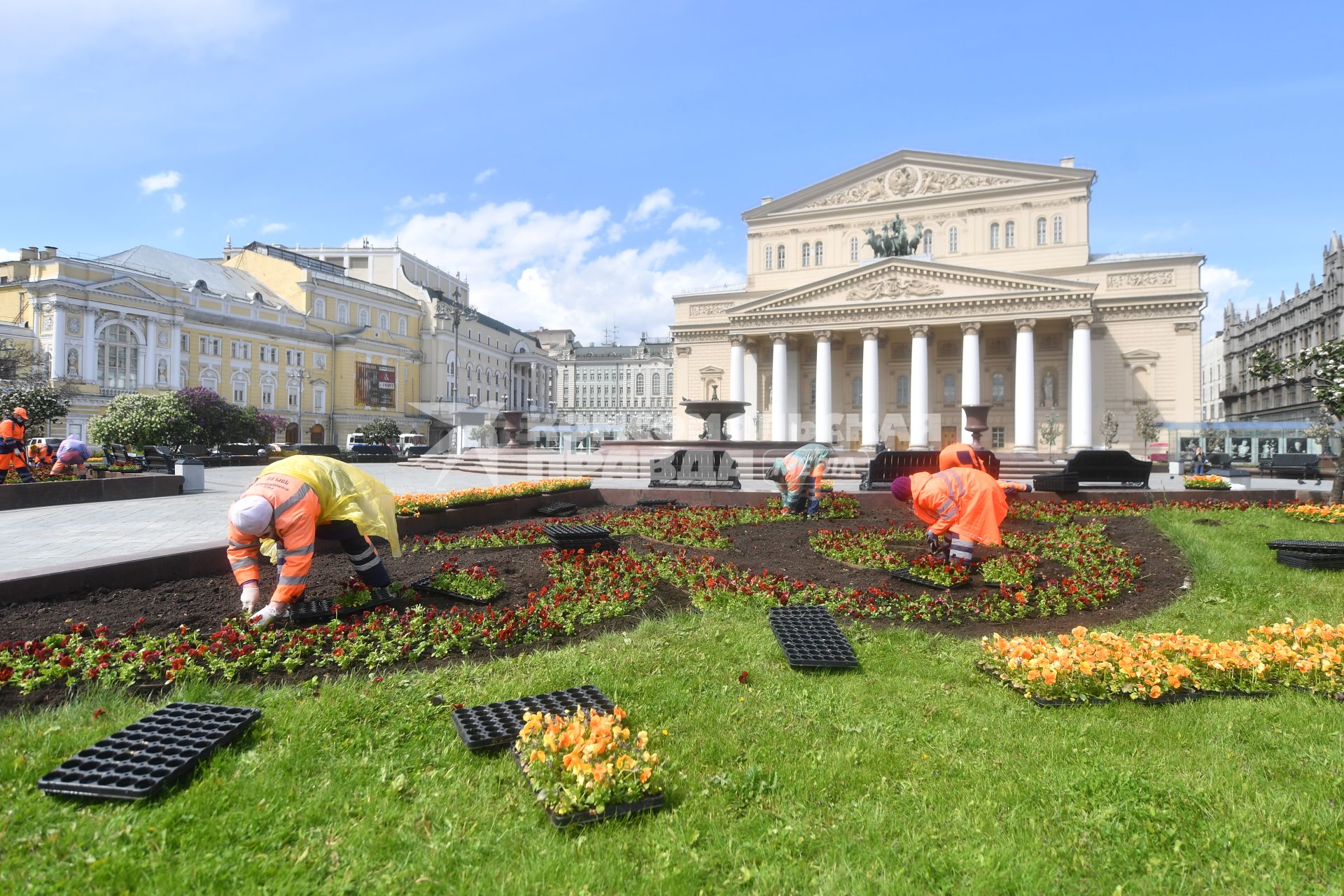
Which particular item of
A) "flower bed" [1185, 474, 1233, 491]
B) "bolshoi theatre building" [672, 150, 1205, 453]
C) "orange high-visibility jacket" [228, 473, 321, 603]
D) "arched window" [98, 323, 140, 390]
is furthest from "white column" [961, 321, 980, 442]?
"arched window" [98, 323, 140, 390]

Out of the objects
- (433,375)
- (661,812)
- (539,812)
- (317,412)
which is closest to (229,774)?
(539,812)

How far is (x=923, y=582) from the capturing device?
23.6 ft

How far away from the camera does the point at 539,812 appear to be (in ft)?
9.45

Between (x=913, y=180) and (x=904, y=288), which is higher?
(x=913, y=180)

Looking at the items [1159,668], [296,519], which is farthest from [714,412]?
[1159,668]

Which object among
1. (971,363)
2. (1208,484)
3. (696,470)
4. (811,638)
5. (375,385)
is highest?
(375,385)

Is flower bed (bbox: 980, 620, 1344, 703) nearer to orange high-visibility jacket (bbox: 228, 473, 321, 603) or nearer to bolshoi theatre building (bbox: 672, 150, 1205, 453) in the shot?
orange high-visibility jacket (bbox: 228, 473, 321, 603)

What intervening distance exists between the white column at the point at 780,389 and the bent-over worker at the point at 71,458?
3865 cm

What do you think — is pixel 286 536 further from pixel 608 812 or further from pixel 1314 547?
pixel 1314 547

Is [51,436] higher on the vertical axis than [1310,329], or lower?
lower

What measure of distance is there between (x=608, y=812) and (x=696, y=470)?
15.6 metres

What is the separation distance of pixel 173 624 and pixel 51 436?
170 feet

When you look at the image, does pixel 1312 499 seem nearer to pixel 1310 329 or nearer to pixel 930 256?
pixel 930 256

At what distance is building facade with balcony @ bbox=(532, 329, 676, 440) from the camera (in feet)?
365
